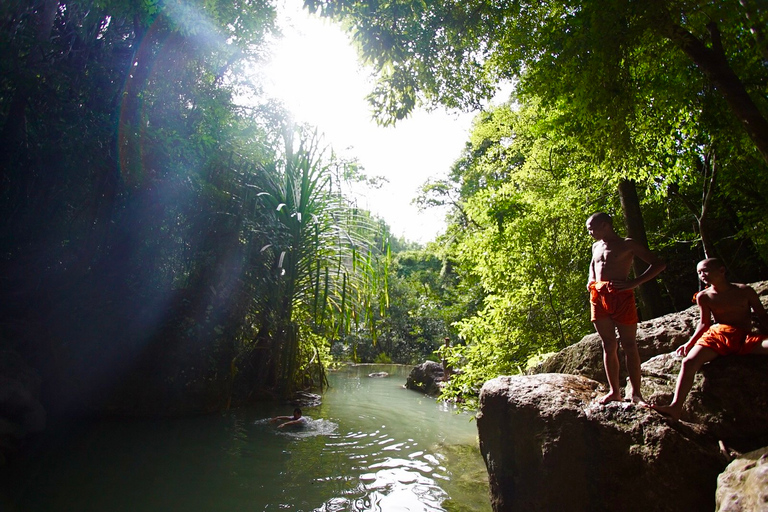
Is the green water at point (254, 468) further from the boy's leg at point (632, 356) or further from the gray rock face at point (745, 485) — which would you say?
the gray rock face at point (745, 485)

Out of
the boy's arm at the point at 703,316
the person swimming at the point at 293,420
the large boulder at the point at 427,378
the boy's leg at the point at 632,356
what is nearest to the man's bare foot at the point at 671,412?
the boy's leg at the point at 632,356

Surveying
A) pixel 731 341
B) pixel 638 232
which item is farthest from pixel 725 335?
pixel 638 232

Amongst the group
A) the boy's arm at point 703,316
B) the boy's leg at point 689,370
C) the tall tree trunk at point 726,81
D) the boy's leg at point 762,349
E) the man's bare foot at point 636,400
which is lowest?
the man's bare foot at point 636,400

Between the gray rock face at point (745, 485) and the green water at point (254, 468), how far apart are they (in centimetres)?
253

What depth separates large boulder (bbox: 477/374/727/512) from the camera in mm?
2688

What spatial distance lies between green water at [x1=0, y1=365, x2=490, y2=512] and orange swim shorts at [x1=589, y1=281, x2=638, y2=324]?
235 centimetres

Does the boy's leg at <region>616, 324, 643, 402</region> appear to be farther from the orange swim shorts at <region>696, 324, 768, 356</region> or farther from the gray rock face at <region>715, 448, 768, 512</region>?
the gray rock face at <region>715, 448, 768, 512</region>

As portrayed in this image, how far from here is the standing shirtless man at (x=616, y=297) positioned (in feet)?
10.8

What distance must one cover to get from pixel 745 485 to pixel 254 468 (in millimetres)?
4773

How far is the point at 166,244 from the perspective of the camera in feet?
24.8

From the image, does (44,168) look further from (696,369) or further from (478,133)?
(478,133)

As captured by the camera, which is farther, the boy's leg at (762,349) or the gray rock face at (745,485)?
the boy's leg at (762,349)

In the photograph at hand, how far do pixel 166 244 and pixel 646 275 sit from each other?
7.30 meters

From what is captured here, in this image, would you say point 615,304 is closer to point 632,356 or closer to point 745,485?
point 632,356
